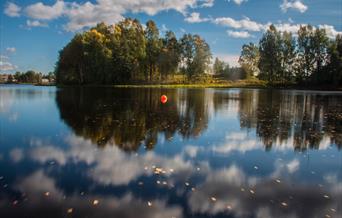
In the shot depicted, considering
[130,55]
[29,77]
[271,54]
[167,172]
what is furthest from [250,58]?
[29,77]

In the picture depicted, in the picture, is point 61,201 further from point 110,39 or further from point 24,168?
point 110,39

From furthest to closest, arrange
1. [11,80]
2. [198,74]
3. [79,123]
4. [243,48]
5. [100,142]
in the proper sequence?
[11,80] → [243,48] → [198,74] → [79,123] → [100,142]

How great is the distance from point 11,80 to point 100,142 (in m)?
212

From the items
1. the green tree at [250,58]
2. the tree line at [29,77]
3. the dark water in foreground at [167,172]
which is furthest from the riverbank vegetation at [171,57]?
the tree line at [29,77]

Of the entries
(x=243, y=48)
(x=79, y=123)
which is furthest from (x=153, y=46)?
(x=79, y=123)

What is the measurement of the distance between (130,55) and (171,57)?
11146mm

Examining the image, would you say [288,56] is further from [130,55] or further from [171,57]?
[130,55]

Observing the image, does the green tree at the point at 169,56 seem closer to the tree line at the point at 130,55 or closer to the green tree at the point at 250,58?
the tree line at the point at 130,55

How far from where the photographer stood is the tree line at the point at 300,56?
68.8 meters

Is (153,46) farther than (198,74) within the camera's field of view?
No

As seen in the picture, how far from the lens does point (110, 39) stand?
73.0 m

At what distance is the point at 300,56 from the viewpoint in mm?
75000

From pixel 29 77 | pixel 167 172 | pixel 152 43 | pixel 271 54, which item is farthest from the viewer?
pixel 29 77

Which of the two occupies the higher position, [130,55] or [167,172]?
[130,55]
